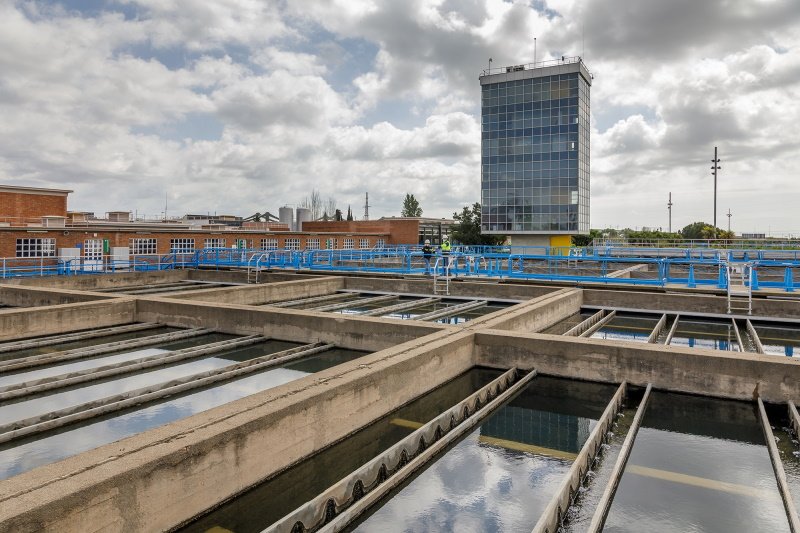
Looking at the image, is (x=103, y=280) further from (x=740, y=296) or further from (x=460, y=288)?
(x=740, y=296)

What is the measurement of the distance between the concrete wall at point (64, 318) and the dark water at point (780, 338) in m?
16.7

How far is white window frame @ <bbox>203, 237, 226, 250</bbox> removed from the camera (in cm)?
4212

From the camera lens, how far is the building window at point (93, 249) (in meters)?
33.5

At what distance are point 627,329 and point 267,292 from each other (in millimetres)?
12420

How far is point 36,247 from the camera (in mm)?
31359

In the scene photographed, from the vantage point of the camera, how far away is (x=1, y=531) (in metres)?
3.79

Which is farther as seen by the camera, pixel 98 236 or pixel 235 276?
pixel 98 236

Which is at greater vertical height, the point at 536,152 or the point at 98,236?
the point at 536,152

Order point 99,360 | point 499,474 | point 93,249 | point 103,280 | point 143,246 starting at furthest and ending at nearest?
point 143,246
point 93,249
point 103,280
point 99,360
point 499,474

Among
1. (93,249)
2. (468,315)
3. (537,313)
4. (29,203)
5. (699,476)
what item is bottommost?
(699,476)

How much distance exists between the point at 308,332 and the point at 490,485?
7944mm

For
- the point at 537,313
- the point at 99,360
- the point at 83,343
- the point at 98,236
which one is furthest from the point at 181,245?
the point at 537,313

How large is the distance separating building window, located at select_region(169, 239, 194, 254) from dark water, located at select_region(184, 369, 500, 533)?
112ft

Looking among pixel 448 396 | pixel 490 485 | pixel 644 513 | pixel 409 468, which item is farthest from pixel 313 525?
pixel 448 396
